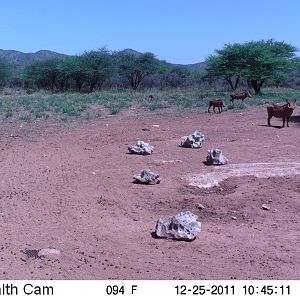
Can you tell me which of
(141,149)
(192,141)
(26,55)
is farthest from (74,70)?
(26,55)

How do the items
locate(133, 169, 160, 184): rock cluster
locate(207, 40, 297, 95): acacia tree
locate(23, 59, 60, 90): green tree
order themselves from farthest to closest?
locate(23, 59, 60, 90): green tree → locate(207, 40, 297, 95): acacia tree → locate(133, 169, 160, 184): rock cluster

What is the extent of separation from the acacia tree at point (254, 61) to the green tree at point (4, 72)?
26024mm

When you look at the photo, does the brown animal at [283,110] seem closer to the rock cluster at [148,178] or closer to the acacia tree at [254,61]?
the rock cluster at [148,178]

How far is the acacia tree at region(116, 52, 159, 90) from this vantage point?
54.7 m

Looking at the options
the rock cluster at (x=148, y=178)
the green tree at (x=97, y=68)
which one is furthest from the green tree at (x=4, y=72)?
the rock cluster at (x=148, y=178)

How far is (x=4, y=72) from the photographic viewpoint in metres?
56.2

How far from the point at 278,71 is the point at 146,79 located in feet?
78.9

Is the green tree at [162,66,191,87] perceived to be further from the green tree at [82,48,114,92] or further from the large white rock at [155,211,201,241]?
the large white rock at [155,211,201,241]

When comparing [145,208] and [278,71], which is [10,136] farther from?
[278,71]

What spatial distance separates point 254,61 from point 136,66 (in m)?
20.8

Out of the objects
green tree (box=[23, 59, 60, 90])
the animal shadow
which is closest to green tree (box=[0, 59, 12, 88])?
green tree (box=[23, 59, 60, 90])

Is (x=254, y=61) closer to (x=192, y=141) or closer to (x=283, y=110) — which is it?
(x=283, y=110)

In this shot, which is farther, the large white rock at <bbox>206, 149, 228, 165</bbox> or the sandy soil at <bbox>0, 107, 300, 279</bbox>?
the large white rock at <bbox>206, 149, 228, 165</bbox>

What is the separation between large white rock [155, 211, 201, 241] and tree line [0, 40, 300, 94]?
29587 mm
